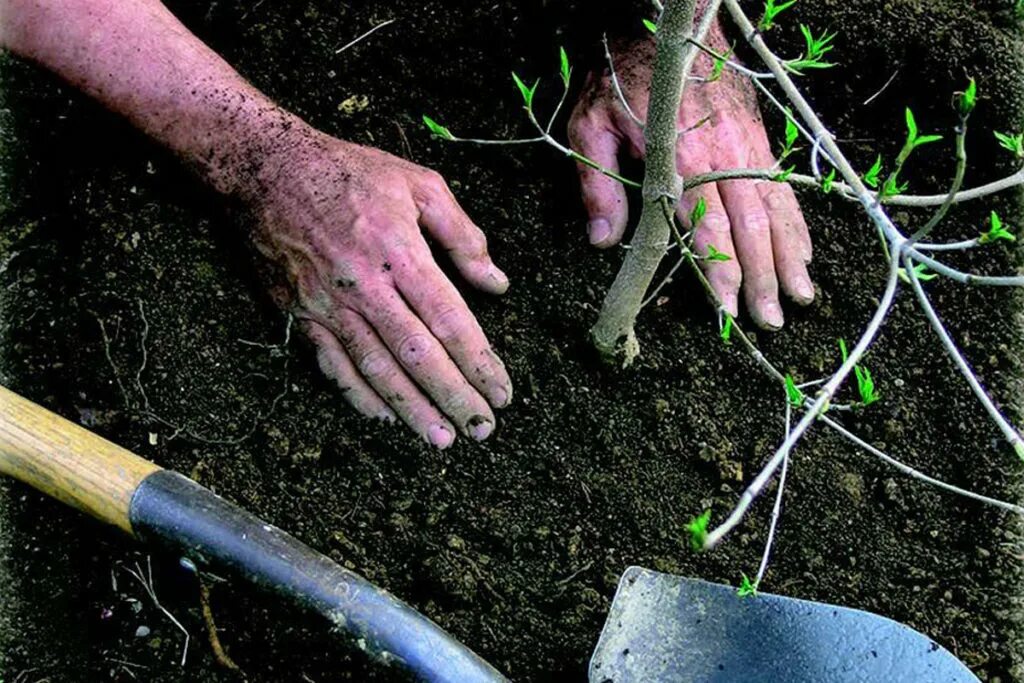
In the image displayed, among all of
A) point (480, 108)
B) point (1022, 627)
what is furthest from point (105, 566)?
point (1022, 627)

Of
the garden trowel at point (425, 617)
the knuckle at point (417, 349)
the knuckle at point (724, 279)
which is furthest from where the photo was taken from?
the knuckle at point (724, 279)

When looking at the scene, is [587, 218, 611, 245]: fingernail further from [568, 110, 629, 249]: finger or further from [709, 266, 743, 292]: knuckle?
[709, 266, 743, 292]: knuckle

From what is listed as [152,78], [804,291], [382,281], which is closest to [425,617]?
[382,281]

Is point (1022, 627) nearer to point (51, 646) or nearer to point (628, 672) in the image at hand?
point (628, 672)

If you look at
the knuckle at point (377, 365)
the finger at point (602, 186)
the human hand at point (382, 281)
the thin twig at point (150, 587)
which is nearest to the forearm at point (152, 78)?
the human hand at point (382, 281)

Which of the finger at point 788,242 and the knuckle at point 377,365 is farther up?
the finger at point 788,242

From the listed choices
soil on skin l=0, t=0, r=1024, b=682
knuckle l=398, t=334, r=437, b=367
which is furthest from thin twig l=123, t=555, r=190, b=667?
knuckle l=398, t=334, r=437, b=367

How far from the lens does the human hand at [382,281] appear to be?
1.76m

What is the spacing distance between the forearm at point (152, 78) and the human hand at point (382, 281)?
0.07 meters

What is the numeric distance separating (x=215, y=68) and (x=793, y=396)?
3.97ft

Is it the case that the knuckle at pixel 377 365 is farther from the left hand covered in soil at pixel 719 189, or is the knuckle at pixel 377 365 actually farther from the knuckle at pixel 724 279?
the knuckle at pixel 724 279

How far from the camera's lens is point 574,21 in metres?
2.11

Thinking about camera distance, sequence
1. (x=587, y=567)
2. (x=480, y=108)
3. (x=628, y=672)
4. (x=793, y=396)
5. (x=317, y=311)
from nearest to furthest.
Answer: (x=793, y=396) → (x=628, y=672) → (x=587, y=567) → (x=317, y=311) → (x=480, y=108)

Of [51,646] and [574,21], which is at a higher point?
[574,21]
